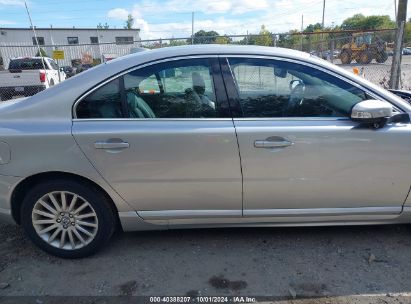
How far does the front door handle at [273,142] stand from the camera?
2.69 m

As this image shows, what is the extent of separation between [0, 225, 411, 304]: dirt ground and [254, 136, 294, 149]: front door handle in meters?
0.94

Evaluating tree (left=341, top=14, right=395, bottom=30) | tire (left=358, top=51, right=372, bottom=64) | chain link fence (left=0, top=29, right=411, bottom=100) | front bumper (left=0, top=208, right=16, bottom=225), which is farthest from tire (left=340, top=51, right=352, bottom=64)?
tree (left=341, top=14, right=395, bottom=30)

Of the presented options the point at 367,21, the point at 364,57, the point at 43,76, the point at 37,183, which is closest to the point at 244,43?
the point at 43,76

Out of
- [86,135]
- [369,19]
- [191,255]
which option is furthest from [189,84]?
[369,19]

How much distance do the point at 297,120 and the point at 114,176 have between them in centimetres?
143

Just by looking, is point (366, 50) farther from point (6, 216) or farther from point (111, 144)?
point (6, 216)

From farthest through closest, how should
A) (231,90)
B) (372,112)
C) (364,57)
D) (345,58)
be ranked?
(345,58), (364,57), (231,90), (372,112)

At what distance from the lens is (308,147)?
270 centimetres

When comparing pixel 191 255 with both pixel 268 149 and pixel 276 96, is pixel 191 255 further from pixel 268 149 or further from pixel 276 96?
pixel 276 96

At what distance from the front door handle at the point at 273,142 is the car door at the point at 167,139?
0.58ft

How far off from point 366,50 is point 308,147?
18074 millimetres

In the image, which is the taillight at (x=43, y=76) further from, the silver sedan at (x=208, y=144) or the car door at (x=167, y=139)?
the car door at (x=167, y=139)

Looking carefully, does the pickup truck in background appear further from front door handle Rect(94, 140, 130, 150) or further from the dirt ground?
front door handle Rect(94, 140, 130, 150)

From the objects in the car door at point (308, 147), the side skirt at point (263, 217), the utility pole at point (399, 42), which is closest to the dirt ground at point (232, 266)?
the side skirt at point (263, 217)
